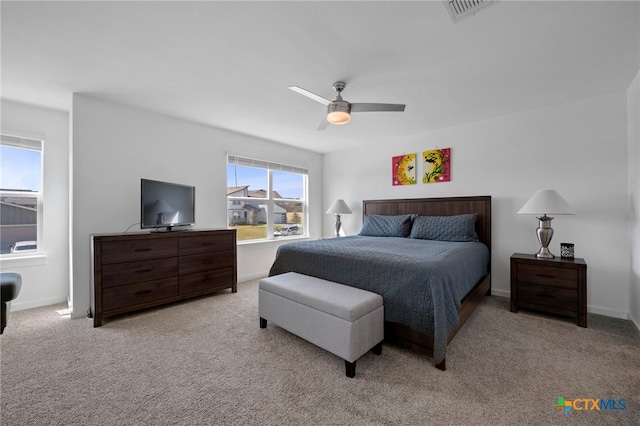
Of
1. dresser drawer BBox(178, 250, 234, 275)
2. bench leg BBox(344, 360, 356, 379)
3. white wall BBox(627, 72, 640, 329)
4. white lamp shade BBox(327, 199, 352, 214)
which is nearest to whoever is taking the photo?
bench leg BBox(344, 360, 356, 379)

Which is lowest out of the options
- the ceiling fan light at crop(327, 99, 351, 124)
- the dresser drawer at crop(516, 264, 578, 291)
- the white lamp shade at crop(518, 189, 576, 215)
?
the dresser drawer at crop(516, 264, 578, 291)

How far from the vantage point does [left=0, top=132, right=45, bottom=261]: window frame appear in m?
2.92

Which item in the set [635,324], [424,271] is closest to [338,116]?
[424,271]

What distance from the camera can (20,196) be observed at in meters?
3.02

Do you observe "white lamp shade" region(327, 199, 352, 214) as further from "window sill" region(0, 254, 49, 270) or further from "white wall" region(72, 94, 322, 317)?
"window sill" region(0, 254, 49, 270)

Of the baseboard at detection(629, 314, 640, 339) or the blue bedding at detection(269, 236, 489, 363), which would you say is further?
the baseboard at detection(629, 314, 640, 339)

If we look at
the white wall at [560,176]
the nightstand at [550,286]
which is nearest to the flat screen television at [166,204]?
the white wall at [560,176]

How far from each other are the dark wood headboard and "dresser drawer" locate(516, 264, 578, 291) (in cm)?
72

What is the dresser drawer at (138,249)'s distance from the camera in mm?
2650

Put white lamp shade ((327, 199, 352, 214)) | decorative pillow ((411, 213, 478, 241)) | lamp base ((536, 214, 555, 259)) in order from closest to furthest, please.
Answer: lamp base ((536, 214, 555, 259)), decorative pillow ((411, 213, 478, 241)), white lamp shade ((327, 199, 352, 214))

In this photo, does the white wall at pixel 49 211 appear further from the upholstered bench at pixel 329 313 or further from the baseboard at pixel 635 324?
the baseboard at pixel 635 324

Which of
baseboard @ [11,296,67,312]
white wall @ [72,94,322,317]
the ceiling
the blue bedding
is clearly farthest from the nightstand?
baseboard @ [11,296,67,312]

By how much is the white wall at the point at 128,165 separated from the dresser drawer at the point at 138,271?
1.50 ft

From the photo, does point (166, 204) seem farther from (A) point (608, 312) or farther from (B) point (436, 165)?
(A) point (608, 312)
